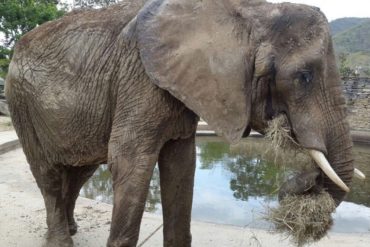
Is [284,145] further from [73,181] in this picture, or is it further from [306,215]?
[73,181]

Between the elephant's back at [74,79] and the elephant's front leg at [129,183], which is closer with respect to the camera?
the elephant's front leg at [129,183]

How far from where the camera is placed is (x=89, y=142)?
312cm

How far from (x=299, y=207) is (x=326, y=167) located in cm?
29

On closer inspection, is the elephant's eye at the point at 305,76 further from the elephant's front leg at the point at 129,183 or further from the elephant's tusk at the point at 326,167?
the elephant's front leg at the point at 129,183

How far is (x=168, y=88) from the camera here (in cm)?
262

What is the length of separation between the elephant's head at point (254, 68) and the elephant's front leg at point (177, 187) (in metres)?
0.67

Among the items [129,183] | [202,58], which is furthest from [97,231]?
[202,58]

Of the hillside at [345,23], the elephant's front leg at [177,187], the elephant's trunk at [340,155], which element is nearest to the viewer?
the elephant's trunk at [340,155]

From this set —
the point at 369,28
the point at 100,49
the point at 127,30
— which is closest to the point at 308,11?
the point at 127,30

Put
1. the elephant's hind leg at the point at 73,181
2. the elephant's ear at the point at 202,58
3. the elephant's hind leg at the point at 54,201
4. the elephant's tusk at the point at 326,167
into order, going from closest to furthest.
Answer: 1. the elephant's tusk at the point at 326,167
2. the elephant's ear at the point at 202,58
3. the elephant's hind leg at the point at 54,201
4. the elephant's hind leg at the point at 73,181

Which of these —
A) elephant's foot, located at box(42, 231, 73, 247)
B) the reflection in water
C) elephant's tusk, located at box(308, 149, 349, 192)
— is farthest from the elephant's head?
the reflection in water

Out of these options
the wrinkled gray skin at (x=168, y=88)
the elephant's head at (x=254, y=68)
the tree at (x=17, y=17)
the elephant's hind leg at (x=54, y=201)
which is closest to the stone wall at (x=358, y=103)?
the tree at (x=17, y=17)

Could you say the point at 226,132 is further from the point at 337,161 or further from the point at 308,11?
the point at 308,11

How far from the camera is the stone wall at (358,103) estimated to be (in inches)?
574
